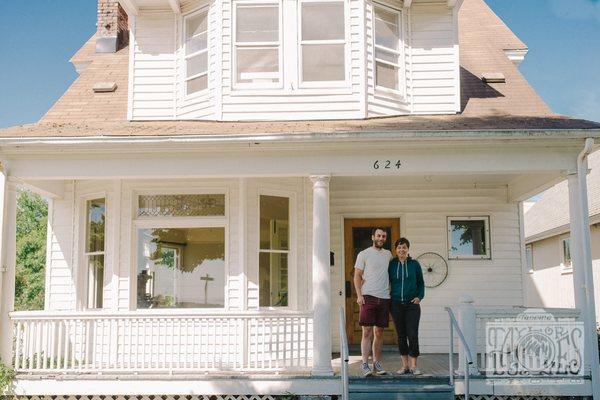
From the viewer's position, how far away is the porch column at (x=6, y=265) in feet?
28.9

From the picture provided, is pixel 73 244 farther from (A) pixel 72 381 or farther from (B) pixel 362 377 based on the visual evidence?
(B) pixel 362 377

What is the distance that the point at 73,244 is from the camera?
36.3 ft

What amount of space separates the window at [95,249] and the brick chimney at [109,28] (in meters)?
3.84

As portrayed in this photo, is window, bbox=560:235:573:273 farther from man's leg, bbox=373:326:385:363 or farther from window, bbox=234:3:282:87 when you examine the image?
man's leg, bbox=373:326:385:363

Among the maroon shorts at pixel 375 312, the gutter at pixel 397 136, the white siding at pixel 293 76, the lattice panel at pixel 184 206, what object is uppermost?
the white siding at pixel 293 76

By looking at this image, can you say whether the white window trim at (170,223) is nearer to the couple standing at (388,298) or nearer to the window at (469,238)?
the couple standing at (388,298)

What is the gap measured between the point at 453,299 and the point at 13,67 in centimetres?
5213

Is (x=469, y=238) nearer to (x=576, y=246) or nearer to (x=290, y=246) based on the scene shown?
(x=576, y=246)

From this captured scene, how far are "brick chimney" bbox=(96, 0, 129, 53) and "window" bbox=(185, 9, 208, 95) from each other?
2.66 m

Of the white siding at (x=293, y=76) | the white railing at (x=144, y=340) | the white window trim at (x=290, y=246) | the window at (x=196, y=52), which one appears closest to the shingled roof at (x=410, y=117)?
the white siding at (x=293, y=76)

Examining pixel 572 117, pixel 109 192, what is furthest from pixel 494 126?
pixel 109 192

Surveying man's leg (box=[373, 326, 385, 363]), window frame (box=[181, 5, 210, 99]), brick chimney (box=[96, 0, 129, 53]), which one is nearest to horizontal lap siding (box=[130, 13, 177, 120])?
window frame (box=[181, 5, 210, 99])

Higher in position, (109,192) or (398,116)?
(398,116)

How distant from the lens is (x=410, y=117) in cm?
1061
